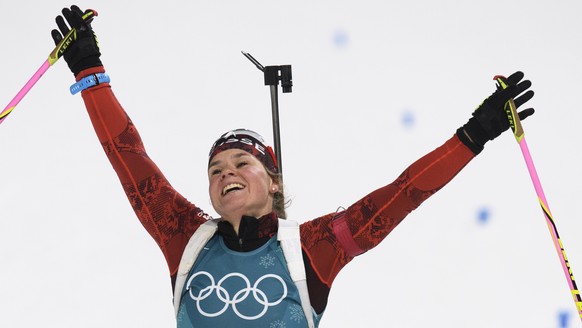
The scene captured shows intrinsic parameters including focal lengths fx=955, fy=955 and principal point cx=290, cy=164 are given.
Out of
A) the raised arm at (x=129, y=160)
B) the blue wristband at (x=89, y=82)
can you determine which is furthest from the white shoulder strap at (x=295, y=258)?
the blue wristband at (x=89, y=82)

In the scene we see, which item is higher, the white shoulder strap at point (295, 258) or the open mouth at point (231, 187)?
the open mouth at point (231, 187)

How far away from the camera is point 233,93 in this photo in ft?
11.5

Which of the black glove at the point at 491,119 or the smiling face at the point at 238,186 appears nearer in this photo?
the black glove at the point at 491,119

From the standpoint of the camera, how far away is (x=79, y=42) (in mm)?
2598

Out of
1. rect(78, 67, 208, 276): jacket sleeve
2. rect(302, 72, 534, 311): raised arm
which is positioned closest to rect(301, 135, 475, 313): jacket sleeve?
rect(302, 72, 534, 311): raised arm

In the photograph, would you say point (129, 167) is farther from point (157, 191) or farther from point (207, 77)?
point (207, 77)

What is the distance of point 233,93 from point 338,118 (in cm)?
40

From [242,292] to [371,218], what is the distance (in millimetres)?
364

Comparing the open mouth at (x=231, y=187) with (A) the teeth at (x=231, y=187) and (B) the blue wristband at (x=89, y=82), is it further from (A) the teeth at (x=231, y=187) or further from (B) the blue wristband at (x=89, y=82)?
(B) the blue wristband at (x=89, y=82)

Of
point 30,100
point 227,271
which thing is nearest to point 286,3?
point 30,100

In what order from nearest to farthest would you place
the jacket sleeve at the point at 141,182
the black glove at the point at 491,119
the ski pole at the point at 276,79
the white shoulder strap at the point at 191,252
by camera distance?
the black glove at the point at 491,119
the white shoulder strap at the point at 191,252
the jacket sleeve at the point at 141,182
the ski pole at the point at 276,79

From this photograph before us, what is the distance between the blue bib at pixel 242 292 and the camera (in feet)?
7.48

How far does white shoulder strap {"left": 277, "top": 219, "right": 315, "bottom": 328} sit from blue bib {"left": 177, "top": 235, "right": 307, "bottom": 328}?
0.04 ft

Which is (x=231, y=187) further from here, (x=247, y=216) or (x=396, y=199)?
(x=396, y=199)
